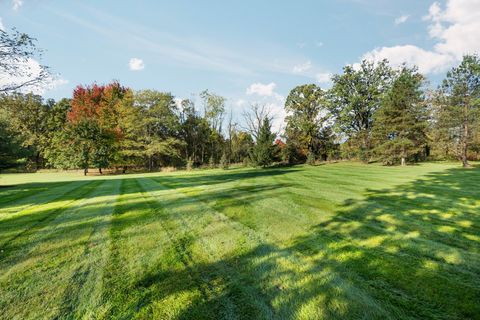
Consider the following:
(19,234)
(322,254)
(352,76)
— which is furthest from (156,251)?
(352,76)

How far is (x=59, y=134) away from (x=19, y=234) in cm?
3231

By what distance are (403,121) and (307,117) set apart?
597 inches

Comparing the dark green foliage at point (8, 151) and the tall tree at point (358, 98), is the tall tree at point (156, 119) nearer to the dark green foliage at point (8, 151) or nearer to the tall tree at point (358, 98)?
the dark green foliage at point (8, 151)

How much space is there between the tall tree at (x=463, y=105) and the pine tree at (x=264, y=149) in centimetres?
1904

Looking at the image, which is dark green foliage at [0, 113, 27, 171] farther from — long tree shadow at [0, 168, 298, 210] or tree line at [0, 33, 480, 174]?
tree line at [0, 33, 480, 174]

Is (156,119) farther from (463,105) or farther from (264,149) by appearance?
(463,105)

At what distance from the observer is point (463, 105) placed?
22.4m

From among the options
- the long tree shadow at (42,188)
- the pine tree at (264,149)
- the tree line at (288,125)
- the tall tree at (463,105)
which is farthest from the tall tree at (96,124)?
the tall tree at (463,105)

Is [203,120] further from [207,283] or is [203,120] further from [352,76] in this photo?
[207,283]

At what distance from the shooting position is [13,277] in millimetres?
2736

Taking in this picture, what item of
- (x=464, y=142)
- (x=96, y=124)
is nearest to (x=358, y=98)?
(x=464, y=142)

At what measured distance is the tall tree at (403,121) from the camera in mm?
26281

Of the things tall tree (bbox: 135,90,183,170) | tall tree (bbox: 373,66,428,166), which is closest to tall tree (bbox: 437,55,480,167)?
tall tree (bbox: 373,66,428,166)

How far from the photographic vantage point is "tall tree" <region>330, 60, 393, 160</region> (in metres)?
35.3
